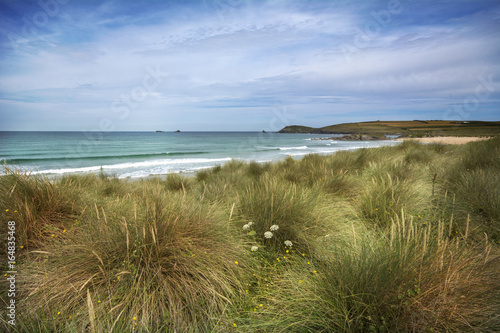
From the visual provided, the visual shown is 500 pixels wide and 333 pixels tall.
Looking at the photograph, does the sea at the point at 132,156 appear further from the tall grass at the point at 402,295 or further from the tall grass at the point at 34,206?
the tall grass at the point at 402,295

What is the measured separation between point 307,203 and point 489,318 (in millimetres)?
2402

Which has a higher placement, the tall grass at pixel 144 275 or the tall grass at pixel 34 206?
the tall grass at pixel 34 206

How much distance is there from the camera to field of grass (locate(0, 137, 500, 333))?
5.99ft

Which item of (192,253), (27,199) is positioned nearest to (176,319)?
(192,253)

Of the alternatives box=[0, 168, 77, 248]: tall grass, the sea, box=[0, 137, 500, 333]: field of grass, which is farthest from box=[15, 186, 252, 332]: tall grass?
the sea

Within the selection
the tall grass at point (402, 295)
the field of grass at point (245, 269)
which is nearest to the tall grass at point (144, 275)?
the field of grass at point (245, 269)

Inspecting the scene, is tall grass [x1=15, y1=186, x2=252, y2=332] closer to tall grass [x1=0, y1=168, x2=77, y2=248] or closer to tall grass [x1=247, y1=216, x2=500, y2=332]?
tall grass [x1=0, y1=168, x2=77, y2=248]

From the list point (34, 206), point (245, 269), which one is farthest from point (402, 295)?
point (34, 206)

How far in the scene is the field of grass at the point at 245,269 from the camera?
5.99 ft

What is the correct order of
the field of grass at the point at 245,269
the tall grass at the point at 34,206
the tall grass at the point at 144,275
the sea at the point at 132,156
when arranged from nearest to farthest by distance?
the field of grass at the point at 245,269 < the tall grass at the point at 144,275 < the tall grass at the point at 34,206 < the sea at the point at 132,156

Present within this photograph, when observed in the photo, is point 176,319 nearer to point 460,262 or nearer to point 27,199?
point 460,262

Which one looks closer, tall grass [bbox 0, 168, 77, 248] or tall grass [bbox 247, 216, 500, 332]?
tall grass [bbox 247, 216, 500, 332]

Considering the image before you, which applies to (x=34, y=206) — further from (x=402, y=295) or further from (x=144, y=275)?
(x=402, y=295)

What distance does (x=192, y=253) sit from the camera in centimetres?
258
